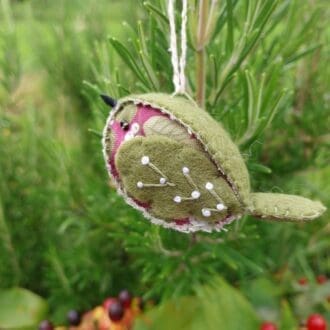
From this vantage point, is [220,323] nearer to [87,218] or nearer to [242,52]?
[87,218]

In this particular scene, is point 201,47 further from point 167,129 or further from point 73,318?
point 73,318

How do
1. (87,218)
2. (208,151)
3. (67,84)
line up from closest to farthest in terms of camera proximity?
(208,151)
(87,218)
(67,84)

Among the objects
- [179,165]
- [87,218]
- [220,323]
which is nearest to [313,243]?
[220,323]


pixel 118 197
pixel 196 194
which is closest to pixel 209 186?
pixel 196 194

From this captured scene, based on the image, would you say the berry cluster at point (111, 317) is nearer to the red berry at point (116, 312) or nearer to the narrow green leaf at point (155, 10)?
the red berry at point (116, 312)

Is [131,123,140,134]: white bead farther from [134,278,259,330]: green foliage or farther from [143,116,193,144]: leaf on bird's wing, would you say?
[134,278,259,330]: green foliage

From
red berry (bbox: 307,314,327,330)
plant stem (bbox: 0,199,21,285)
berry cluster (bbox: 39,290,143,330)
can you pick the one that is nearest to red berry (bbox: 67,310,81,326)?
berry cluster (bbox: 39,290,143,330)
